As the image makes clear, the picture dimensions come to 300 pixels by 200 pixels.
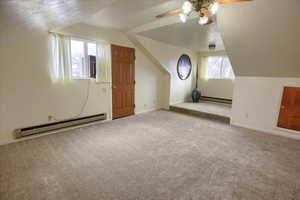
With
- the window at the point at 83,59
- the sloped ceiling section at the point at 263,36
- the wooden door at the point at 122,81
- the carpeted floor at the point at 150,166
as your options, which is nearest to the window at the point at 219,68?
the sloped ceiling section at the point at 263,36

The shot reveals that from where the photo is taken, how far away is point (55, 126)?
3.20 m

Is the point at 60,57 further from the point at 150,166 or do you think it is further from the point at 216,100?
the point at 216,100

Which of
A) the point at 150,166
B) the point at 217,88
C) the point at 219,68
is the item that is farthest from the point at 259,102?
the point at 150,166

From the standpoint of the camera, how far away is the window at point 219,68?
5.98 meters

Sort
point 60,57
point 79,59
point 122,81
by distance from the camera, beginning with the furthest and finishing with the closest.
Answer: point 122,81
point 79,59
point 60,57

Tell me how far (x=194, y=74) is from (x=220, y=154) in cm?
484

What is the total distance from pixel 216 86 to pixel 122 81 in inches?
164

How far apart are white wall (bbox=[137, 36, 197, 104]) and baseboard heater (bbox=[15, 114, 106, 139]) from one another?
8.42ft

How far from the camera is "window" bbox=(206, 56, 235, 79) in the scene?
5980 millimetres

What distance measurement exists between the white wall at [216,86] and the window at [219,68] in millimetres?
170

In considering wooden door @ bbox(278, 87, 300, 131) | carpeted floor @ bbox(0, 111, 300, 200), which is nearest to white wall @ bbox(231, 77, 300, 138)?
wooden door @ bbox(278, 87, 300, 131)

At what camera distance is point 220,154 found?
2490 millimetres

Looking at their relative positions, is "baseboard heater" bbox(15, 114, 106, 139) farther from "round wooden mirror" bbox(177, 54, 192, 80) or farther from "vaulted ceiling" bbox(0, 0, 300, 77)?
"round wooden mirror" bbox(177, 54, 192, 80)

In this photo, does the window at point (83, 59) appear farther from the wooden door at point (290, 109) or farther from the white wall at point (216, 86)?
the white wall at point (216, 86)
